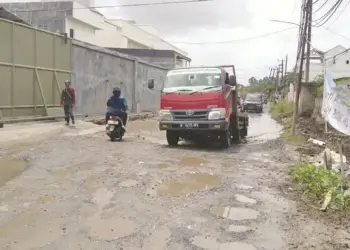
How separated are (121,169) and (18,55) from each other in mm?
9400

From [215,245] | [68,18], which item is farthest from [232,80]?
[68,18]

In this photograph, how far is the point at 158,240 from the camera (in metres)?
4.86

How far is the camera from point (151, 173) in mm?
8312

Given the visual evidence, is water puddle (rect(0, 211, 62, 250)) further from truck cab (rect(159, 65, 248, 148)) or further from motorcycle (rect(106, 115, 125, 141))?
motorcycle (rect(106, 115, 125, 141))

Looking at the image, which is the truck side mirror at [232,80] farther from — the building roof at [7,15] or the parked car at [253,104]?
the parked car at [253,104]

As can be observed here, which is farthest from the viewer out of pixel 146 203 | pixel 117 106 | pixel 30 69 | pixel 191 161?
pixel 30 69

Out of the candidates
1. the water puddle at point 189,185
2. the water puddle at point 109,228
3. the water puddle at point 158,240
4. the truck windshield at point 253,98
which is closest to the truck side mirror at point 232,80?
the water puddle at point 189,185

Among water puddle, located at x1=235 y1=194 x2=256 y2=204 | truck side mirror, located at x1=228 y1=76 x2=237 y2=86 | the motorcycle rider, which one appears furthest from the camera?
the motorcycle rider

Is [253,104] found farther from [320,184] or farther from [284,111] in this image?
[320,184]

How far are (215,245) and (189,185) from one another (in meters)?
2.79

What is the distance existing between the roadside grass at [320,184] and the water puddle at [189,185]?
1527mm

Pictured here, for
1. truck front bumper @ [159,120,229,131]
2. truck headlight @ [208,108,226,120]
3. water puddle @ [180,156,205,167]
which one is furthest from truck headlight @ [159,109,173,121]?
water puddle @ [180,156,205,167]

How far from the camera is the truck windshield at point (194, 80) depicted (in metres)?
12.1

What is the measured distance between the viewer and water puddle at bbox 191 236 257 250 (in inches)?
185
